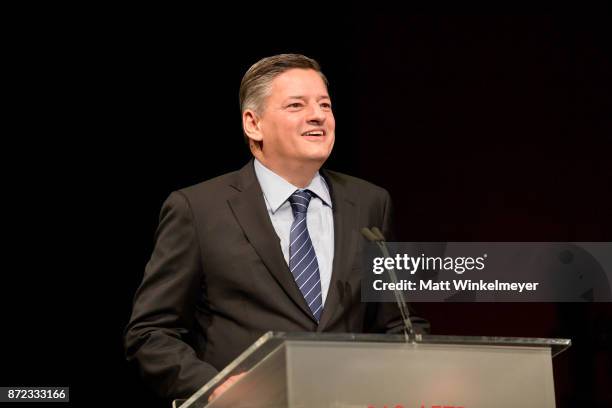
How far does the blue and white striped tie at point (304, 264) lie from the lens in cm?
236

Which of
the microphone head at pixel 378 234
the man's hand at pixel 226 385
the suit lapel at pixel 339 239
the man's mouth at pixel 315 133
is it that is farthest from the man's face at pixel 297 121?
the man's hand at pixel 226 385

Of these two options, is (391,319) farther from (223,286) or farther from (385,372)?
(385,372)

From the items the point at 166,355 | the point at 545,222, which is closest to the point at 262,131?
the point at 166,355

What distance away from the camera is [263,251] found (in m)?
2.38

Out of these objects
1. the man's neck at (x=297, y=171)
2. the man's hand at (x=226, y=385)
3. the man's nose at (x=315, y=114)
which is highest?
the man's nose at (x=315, y=114)

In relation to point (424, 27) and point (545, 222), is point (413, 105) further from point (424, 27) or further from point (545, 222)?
point (545, 222)

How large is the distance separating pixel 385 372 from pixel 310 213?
2.71 feet

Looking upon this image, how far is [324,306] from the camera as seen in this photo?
92.0 inches

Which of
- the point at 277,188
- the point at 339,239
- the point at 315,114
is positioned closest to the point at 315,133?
the point at 315,114

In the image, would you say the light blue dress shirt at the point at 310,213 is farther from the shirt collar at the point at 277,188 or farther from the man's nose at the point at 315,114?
the man's nose at the point at 315,114

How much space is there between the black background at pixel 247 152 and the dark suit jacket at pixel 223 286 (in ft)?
3.10

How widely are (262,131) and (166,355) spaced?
28.5 inches

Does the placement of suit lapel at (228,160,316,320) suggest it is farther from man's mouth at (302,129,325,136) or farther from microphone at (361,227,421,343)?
microphone at (361,227,421,343)

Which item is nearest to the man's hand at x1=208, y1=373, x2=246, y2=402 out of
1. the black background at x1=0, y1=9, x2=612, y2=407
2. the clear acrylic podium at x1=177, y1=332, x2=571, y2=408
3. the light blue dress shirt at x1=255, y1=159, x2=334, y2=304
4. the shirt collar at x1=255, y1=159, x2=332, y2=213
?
the clear acrylic podium at x1=177, y1=332, x2=571, y2=408
